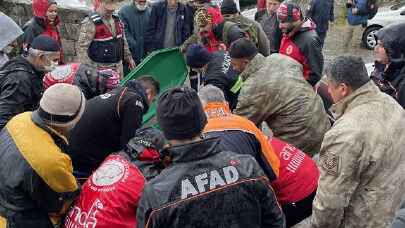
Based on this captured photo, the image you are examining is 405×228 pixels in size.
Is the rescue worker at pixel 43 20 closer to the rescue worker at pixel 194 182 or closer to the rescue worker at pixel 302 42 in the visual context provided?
the rescue worker at pixel 302 42

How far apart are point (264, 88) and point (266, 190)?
1.94 meters

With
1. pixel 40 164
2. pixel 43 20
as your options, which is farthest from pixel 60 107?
pixel 43 20

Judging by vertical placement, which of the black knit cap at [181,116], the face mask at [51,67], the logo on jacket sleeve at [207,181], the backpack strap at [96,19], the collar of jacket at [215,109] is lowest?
the backpack strap at [96,19]

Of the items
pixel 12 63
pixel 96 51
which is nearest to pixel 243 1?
pixel 96 51

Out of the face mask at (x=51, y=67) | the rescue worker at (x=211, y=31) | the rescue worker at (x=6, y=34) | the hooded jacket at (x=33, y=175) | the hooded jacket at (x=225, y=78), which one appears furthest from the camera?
the rescue worker at (x=211, y=31)

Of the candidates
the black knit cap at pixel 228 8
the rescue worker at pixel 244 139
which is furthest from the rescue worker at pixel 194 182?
the black knit cap at pixel 228 8

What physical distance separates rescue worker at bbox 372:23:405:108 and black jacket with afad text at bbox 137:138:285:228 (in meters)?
2.31

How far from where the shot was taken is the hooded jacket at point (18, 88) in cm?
466

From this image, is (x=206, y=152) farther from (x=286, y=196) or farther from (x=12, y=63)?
(x=12, y=63)

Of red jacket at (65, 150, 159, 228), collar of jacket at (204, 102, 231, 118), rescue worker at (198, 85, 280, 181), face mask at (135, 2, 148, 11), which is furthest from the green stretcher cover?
red jacket at (65, 150, 159, 228)

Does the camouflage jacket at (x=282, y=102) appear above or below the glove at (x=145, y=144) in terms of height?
below

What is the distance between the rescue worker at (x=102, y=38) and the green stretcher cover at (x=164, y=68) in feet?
2.59

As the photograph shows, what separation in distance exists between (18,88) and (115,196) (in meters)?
2.06

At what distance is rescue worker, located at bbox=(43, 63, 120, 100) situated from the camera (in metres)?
4.96
